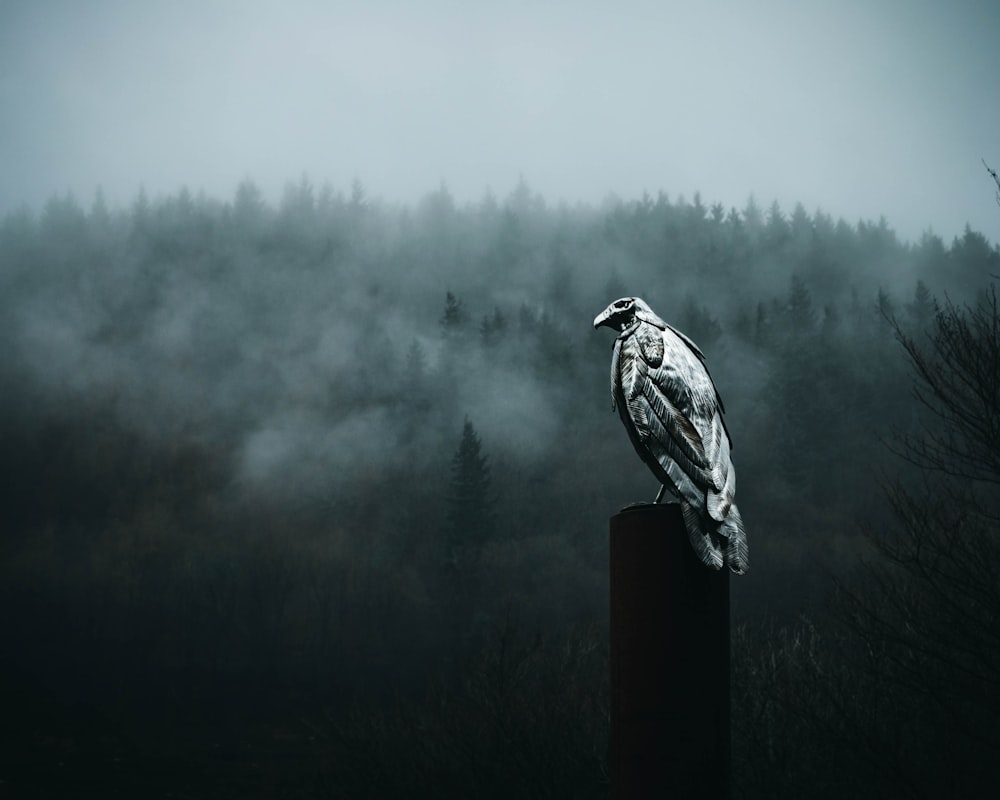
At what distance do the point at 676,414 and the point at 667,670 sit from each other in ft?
5.44

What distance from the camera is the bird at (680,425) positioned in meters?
5.42

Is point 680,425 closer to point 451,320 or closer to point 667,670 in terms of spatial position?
point 667,670

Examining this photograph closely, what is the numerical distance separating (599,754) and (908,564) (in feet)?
55.6

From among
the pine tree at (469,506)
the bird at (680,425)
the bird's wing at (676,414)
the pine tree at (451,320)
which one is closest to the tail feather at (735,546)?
the bird at (680,425)

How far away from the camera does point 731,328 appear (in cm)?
10181

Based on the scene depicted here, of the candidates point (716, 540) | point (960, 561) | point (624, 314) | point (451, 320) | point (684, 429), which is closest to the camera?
point (716, 540)

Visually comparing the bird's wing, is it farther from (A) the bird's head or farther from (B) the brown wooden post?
(B) the brown wooden post

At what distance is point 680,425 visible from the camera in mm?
6066

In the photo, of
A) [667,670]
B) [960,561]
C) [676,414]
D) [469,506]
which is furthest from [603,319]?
[469,506]

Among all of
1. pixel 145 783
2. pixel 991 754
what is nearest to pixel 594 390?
pixel 145 783

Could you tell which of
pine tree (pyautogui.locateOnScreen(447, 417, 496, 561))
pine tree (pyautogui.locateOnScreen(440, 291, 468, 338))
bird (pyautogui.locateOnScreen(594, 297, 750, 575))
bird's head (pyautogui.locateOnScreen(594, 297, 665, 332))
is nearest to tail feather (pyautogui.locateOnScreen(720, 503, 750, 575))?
bird (pyautogui.locateOnScreen(594, 297, 750, 575))

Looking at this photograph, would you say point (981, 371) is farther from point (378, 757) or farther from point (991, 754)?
point (378, 757)

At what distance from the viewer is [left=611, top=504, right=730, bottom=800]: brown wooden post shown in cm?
499

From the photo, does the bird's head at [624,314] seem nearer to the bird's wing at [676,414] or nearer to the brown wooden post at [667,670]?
the bird's wing at [676,414]
